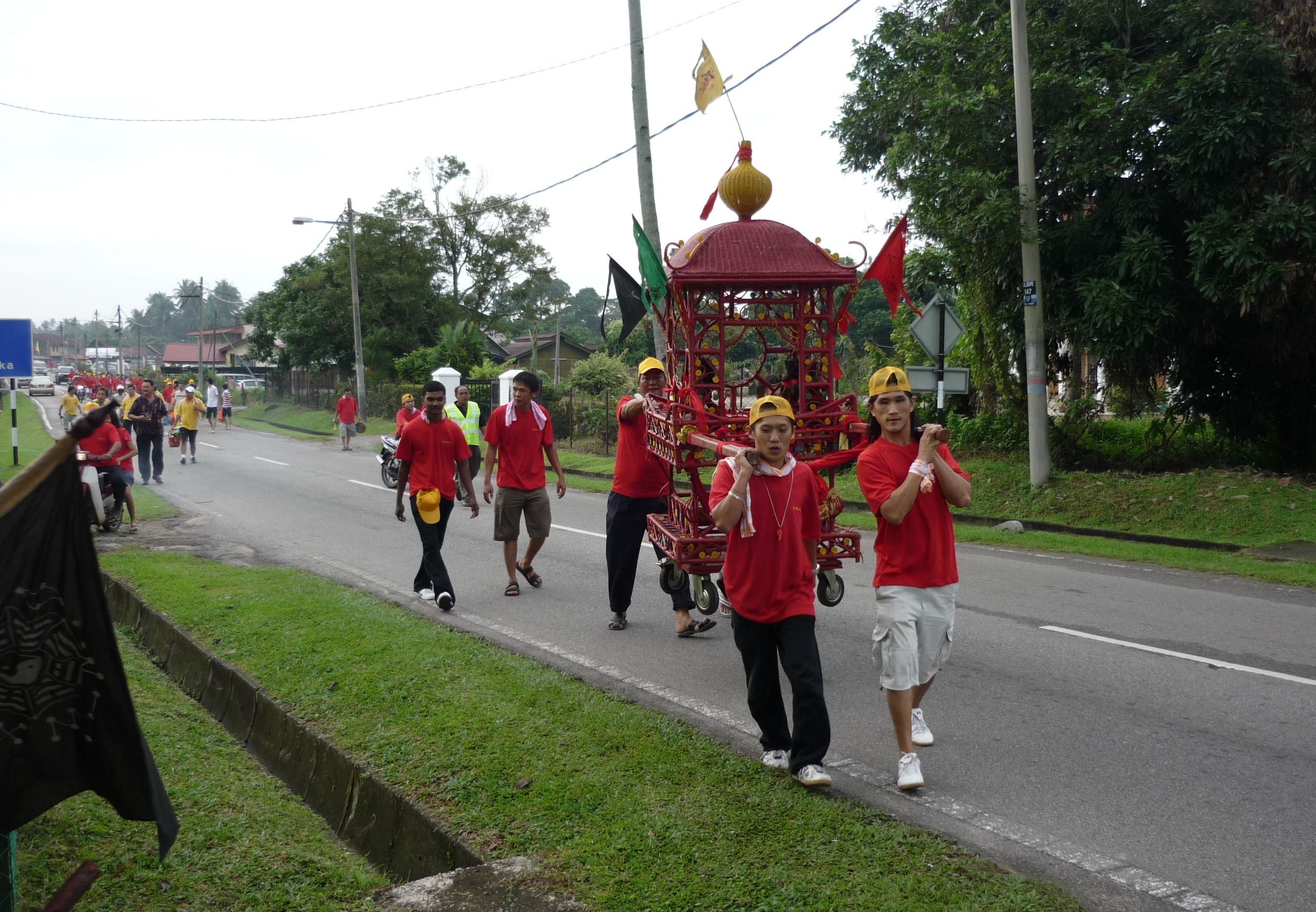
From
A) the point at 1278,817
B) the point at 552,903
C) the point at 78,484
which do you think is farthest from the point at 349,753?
the point at 1278,817

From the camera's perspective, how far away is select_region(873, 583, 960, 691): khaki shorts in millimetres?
4695

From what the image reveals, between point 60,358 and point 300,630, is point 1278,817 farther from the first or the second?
point 60,358

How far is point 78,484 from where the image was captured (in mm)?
3328

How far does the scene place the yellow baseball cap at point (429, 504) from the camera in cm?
868

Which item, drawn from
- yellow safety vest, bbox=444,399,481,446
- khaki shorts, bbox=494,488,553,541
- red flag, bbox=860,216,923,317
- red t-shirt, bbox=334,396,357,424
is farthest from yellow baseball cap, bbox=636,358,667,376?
red t-shirt, bbox=334,396,357,424

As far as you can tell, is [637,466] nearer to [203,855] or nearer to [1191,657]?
[1191,657]

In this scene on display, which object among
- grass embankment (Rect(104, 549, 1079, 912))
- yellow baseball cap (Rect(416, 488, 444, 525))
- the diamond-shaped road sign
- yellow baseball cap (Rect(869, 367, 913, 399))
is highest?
the diamond-shaped road sign

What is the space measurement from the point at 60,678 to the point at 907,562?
3.33 m

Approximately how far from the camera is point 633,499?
802 cm

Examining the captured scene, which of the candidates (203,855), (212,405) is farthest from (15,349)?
(212,405)

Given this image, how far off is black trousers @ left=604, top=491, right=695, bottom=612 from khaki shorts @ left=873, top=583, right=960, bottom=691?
3.29 m

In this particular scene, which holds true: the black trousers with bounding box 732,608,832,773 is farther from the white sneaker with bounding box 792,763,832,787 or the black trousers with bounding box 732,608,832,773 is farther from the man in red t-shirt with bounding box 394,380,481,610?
the man in red t-shirt with bounding box 394,380,481,610

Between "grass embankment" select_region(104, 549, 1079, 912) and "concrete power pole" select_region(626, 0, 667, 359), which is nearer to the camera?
"grass embankment" select_region(104, 549, 1079, 912)

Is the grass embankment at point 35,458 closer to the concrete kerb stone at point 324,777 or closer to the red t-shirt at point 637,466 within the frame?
the concrete kerb stone at point 324,777
